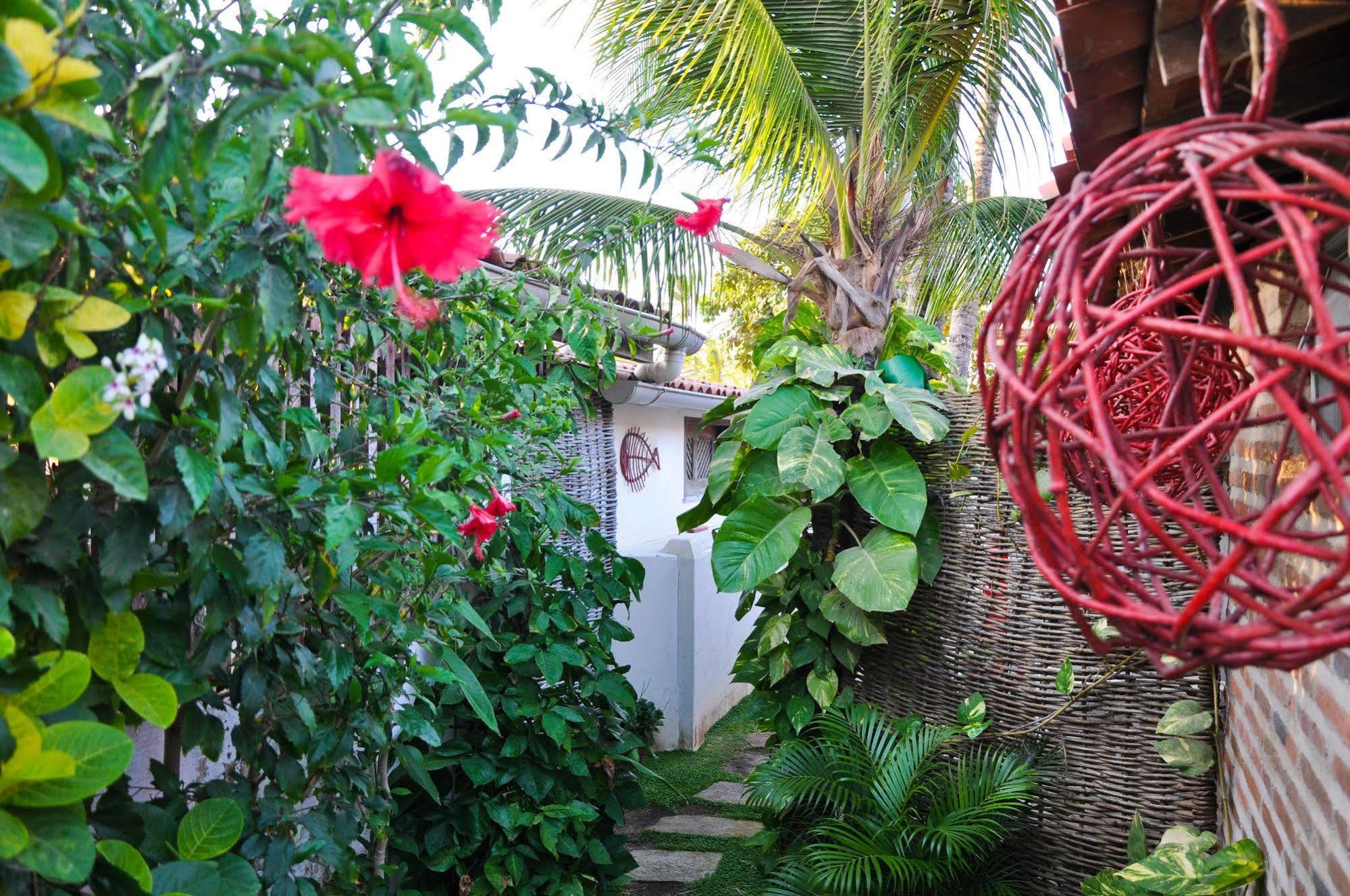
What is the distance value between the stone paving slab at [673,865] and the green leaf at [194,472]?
10.2ft

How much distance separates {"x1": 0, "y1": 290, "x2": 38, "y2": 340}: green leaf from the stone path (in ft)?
10.6

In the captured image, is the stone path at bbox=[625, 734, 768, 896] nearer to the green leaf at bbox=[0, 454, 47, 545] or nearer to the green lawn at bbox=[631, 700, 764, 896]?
the green lawn at bbox=[631, 700, 764, 896]

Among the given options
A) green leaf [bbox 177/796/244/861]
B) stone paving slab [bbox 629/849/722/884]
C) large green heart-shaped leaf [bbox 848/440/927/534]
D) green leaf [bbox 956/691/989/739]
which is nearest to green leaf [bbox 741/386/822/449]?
large green heart-shaped leaf [bbox 848/440/927/534]

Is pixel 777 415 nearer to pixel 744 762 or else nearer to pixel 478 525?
pixel 478 525

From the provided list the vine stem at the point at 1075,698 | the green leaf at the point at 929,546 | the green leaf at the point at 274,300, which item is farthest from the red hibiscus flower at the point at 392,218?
the green leaf at the point at 929,546

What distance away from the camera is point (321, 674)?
1.39 metres

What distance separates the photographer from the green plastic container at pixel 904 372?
352 centimetres

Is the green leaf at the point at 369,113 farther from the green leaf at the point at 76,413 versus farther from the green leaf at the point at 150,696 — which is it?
the green leaf at the point at 150,696

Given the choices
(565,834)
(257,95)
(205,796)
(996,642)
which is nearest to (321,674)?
(205,796)

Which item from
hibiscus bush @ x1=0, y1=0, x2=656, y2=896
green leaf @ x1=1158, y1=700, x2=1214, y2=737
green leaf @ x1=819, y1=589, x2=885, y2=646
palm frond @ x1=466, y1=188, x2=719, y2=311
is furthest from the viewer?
palm frond @ x1=466, y1=188, x2=719, y2=311

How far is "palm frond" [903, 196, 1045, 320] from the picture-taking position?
475 centimetres

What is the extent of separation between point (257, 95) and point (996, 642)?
289 centimetres

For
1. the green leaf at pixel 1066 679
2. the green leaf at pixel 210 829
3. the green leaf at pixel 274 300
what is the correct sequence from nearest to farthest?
the green leaf at pixel 274 300
the green leaf at pixel 210 829
the green leaf at pixel 1066 679

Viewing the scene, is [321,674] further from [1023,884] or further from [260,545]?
[1023,884]
